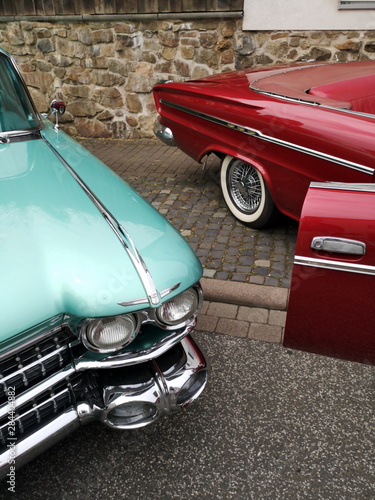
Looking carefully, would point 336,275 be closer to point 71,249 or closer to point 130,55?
point 71,249

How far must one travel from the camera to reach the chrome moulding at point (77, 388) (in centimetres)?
160

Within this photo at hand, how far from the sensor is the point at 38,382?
164 centimetres

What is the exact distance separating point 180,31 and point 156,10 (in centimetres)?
43

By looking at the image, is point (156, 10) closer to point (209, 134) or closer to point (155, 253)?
point (209, 134)

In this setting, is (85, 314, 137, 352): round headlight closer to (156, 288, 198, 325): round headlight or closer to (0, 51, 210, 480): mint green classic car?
(0, 51, 210, 480): mint green classic car

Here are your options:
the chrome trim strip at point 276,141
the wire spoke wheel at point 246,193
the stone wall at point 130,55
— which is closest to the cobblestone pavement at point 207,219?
the wire spoke wheel at point 246,193

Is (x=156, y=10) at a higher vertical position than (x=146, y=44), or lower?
higher

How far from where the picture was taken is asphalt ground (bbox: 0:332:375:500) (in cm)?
196

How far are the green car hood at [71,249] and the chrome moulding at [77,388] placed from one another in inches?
6.1

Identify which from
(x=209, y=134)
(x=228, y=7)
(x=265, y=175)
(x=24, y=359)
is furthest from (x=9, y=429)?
(x=228, y=7)

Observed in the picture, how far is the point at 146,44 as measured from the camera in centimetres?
637

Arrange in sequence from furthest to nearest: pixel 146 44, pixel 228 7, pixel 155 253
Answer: pixel 146 44
pixel 228 7
pixel 155 253

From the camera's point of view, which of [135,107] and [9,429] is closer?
[9,429]

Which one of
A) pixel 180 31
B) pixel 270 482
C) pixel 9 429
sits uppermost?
pixel 180 31
